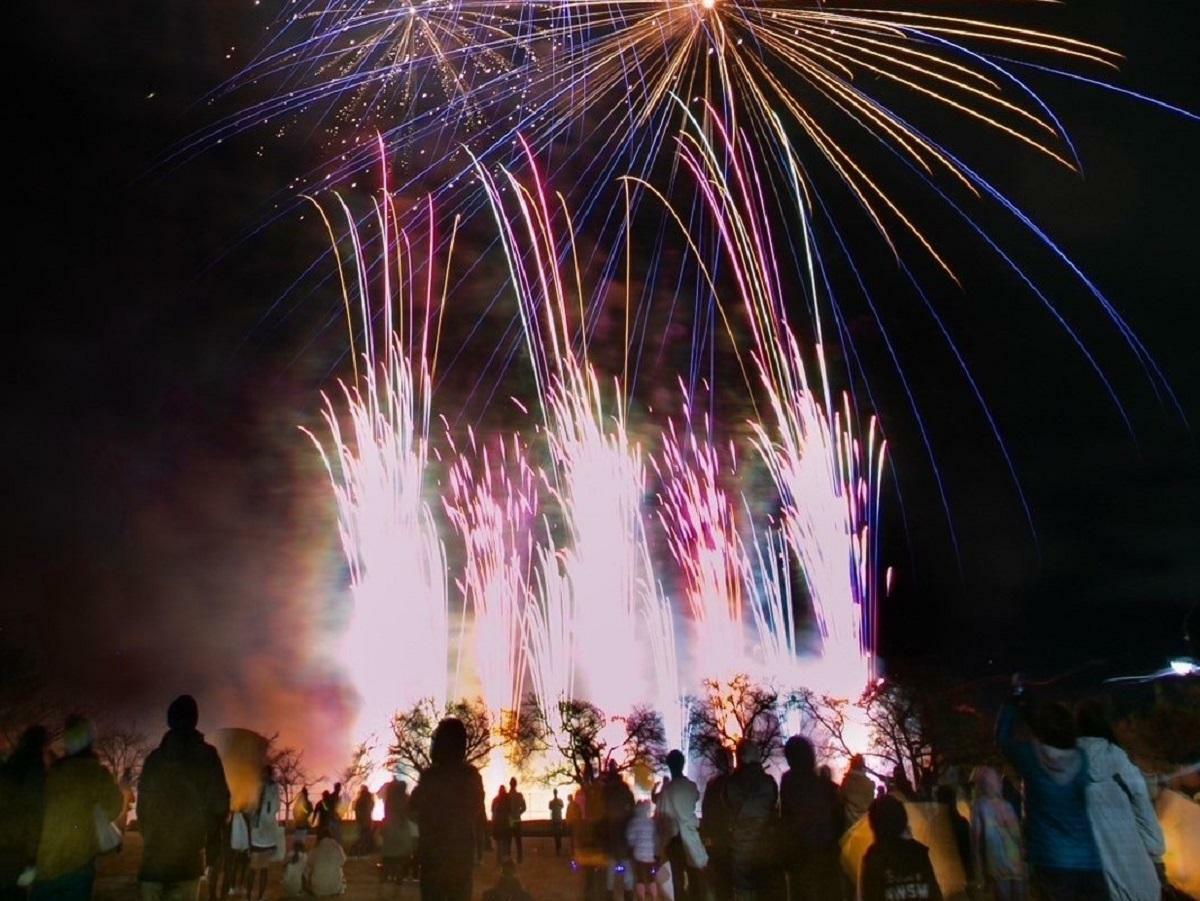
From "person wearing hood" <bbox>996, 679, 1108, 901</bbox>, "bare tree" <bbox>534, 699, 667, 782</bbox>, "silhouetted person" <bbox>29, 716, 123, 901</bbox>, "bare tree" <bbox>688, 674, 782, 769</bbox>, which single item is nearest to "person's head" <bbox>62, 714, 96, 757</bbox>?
"silhouetted person" <bbox>29, 716, 123, 901</bbox>

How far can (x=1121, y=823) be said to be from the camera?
459 cm

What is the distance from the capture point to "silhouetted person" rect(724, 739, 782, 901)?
6285 mm

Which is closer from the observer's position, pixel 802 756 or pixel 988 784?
pixel 802 756

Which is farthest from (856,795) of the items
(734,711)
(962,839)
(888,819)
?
(734,711)

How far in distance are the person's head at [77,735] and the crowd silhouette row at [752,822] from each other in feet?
0.04

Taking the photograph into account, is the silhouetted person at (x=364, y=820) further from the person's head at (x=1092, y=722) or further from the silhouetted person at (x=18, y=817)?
the person's head at (x=1092, y=722)

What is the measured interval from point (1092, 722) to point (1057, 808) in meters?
0.69

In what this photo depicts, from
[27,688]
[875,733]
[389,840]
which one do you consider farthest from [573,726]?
[389,840]

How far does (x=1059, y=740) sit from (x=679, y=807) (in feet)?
11.6

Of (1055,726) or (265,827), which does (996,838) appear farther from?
(265,827)

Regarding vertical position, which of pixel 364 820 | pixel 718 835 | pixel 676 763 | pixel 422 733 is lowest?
pixel 718 835

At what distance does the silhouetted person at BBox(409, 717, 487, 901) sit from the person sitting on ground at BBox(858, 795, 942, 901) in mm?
2008

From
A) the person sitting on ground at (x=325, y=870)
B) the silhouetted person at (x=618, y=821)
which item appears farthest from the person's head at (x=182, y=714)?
the person sitting on ground at (x=325, y=870)

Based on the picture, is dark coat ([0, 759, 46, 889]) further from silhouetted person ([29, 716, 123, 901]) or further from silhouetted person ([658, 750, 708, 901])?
silhouetted person ([658, 750, 708, 901])
